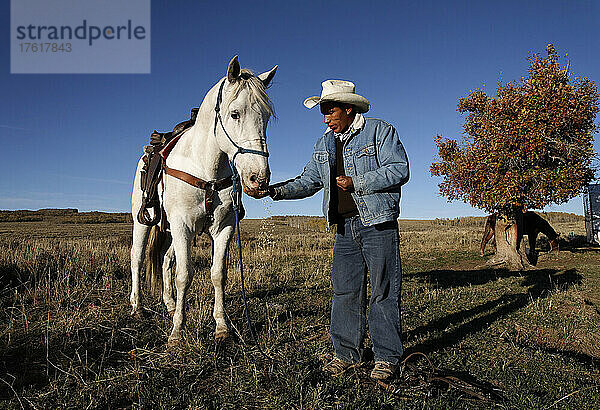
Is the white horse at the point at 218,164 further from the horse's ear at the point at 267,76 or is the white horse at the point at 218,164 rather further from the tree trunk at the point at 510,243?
the tree trunk at the point at 510,243

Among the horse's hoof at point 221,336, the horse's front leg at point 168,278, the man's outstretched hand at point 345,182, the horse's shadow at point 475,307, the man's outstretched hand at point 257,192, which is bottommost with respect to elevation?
the horse's shadow at point 475,307

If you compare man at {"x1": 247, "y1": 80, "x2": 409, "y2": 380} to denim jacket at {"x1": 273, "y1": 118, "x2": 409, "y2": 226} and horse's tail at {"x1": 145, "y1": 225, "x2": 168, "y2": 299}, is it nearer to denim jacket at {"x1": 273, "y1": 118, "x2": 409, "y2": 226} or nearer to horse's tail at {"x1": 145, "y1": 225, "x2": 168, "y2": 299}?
denim jacket at {"x1": 273, "y1": 118, "x2": 409, "y2": 226}

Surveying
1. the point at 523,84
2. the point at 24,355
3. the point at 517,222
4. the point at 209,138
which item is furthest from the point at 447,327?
the point at 523,84

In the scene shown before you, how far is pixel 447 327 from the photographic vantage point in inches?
193

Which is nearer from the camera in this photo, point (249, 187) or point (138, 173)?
point (249, 187)

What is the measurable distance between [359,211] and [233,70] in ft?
5.84

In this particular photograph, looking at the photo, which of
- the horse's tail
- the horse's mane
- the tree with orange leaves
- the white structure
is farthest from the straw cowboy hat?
the white structure

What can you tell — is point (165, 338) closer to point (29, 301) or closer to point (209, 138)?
point (209, 138)

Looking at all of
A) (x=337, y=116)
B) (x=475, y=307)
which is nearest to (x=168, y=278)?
(x=337, y=116)

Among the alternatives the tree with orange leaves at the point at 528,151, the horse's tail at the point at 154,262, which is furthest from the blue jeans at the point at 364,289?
the tree with orange leaves at the point at 528,151

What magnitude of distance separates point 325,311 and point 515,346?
2419 millimetres

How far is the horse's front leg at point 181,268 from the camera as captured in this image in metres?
4.06

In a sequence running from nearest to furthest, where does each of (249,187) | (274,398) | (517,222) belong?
(274,398) < (249,187) < (517,222)

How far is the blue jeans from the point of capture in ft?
10.3
